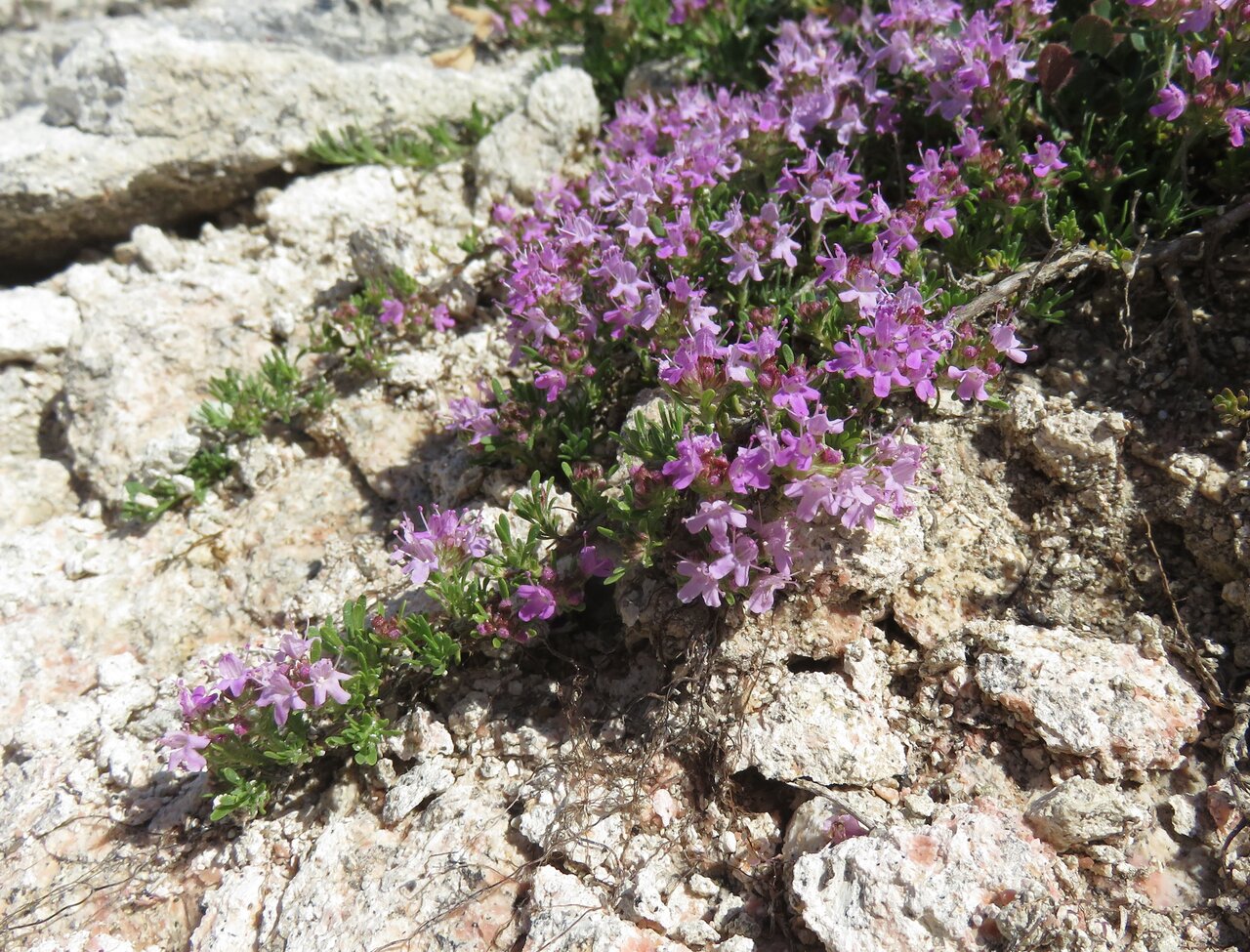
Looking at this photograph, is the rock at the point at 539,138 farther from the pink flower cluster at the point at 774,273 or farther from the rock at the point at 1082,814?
the rock at the point at 1082,814

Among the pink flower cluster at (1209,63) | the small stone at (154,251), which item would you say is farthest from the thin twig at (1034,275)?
the small stone at (154,251)

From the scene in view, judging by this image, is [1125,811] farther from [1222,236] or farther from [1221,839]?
[1222,236]

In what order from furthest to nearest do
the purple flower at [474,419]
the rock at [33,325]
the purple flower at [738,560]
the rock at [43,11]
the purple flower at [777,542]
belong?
the rock at [43,11] → the rock at [33,325] → the purple flower at [474,419] → the purple flower at [777,542] → the purple flower at [738,560]

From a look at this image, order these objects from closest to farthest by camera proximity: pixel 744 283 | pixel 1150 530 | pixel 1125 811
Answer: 1. pixel 1125 811
2. pixel 1150 530
3. pixel 744 283

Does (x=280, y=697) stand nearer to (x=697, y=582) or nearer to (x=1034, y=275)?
(x=697, y=582)

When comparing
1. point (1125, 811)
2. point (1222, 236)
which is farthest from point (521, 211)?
point (1125, 811)
